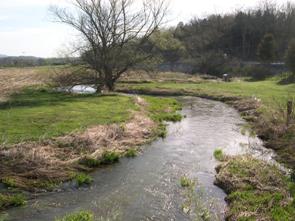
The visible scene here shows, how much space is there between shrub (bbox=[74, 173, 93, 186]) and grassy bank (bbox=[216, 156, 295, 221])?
4569mm

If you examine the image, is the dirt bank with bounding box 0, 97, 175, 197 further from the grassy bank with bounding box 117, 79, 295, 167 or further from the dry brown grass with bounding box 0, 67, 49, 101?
the dry brown grass with bounding box 0, 67, 49, 101

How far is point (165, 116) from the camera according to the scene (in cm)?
2802

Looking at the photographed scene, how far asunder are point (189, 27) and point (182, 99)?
64491 mm

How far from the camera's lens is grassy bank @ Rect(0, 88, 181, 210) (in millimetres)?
14023

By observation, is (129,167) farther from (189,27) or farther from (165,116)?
(189,27)

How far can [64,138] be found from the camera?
56.5ft

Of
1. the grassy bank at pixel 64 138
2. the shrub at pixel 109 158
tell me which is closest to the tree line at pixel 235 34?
the grassy bank at pixel 64 138

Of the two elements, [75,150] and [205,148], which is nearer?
[75,150]

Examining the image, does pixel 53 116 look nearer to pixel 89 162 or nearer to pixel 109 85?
pixel 89 162

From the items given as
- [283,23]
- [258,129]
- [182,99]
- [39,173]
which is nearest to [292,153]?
[258,129]

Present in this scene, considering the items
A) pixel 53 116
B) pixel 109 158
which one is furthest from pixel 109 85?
pixel 109 158

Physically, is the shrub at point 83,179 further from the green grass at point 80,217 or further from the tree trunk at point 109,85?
the tree trunk at point 109,85

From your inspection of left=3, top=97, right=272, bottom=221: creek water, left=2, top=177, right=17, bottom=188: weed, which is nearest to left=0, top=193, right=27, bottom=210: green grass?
left=3, top=97, right=272, bottom=221: creek water

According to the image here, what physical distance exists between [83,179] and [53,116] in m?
9.08
